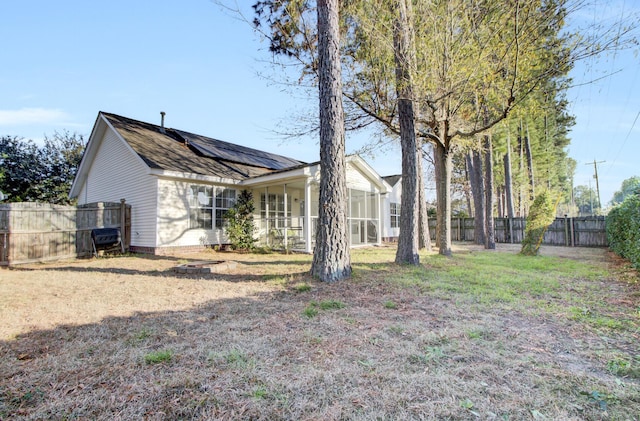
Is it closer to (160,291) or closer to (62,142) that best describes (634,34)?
(160,291)

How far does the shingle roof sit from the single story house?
4cm

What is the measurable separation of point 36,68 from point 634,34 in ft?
56.5

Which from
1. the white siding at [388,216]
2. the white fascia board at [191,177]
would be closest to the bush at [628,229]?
the white siding at [388,216]

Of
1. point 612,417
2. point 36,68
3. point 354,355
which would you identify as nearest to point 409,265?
point 354,355

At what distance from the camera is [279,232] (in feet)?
37.1

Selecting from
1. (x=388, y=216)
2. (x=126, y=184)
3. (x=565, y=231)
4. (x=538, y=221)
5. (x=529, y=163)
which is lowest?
(x=565, y=231)

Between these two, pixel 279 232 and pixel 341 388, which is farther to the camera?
pixel 279 232

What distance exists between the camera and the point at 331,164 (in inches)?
220

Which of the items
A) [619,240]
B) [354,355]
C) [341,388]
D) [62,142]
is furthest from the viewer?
[62,142]

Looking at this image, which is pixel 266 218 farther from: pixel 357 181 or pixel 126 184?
pixel 126 184

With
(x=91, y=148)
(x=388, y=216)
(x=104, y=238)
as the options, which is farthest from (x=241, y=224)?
(x=388, y=216)

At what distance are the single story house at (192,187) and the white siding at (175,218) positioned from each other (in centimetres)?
3

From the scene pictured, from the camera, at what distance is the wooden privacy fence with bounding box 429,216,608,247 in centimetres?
1391

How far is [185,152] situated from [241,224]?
12.6ft
